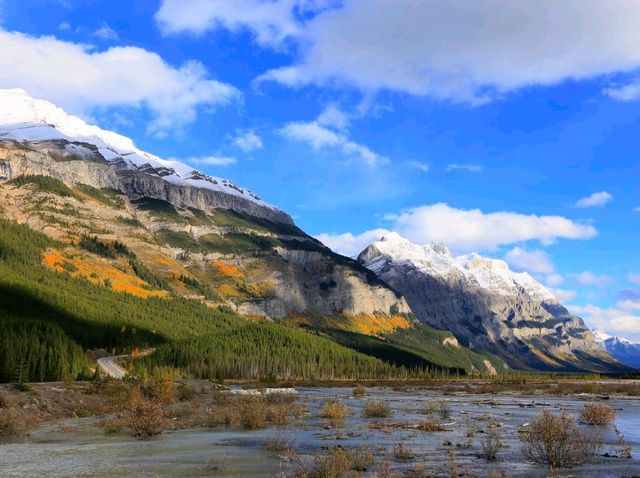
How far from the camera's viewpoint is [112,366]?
15700 centimetres

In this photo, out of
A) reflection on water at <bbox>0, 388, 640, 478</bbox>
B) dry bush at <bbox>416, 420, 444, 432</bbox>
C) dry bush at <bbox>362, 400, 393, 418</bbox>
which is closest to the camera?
reflection on water at <bbox>0, 388, 640, 478</bbox>

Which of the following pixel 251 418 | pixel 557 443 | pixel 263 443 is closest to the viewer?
pixel 557 443

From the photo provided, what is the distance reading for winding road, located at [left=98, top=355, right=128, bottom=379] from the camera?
14224 cm

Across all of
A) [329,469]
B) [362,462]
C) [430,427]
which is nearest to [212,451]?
A: [362,462]

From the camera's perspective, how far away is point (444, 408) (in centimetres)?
6588

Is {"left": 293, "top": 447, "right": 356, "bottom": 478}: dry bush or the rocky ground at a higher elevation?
{"left": 293, "top": 447, "right": 356, "bottom": 478}: dry bush

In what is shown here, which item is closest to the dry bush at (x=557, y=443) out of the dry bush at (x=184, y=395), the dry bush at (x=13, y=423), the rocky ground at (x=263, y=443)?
the rocky ground at (x=263, y=443)

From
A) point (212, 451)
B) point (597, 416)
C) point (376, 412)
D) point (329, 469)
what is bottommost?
point (376, 412)

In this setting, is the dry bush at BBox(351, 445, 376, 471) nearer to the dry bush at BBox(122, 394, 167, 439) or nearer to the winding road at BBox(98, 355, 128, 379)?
the dry bush at BBox(122, 394, 167, 439)

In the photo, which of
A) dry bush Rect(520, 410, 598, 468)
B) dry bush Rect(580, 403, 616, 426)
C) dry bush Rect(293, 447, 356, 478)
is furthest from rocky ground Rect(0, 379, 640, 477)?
dry bush Rect(580, 403, 616, 426)

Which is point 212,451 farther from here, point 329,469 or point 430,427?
point 430,427

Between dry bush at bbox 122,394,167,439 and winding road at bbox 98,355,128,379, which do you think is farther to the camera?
winding road at bbox 98,355,128,379

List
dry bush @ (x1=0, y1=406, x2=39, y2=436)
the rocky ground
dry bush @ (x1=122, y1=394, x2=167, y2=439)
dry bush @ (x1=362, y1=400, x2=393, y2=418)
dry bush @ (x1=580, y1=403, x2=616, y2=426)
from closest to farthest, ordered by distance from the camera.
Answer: the rocky ground
dry bush @ (x1=122, y1=394, x2=167, y2=439)
dry bush @ (x1=0, y1=406, x2=39, y2=436)
dry bush @ (x1=580, y1=403, x2=616, y2=426)
dry bush @ (x1=362, y1=400, x2=393, y2=418)

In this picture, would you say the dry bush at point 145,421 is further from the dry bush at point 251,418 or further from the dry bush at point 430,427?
the dry bush at point 430,427
